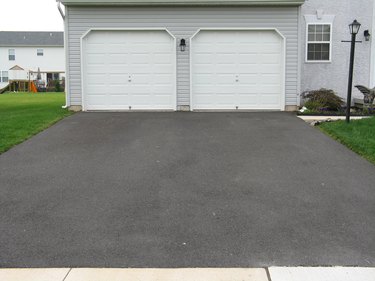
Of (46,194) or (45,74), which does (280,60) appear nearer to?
(46,194)

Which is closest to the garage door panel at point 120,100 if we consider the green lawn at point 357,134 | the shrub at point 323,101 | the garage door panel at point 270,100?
the garage door panel at point 270,100

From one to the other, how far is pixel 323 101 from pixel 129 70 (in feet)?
19.5

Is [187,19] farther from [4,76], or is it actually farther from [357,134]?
[4,76]

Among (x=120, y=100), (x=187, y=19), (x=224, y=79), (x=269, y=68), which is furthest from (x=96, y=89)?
(x=269, y=68)

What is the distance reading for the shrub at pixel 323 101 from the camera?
45.9 ft

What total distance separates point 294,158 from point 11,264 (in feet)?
17.4


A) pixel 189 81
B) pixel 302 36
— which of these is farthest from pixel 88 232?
pixel 302 36

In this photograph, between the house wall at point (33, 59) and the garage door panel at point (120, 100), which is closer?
the garage door panel at point (120, 100)

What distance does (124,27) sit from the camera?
14078 millimetres

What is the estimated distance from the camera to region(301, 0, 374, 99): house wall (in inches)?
611

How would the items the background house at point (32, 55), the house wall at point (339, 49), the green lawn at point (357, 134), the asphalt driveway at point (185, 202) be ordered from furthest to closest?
1. the background house at point (32, 55)
2. the house wall at point (339, 49)
3. the green lawn at point (357, 134)
4. the asphalt driveway at point (185, 202)

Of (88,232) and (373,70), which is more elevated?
(373,70)

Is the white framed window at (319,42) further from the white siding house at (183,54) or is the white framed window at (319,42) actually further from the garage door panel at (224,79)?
the garage door panel at (224,79)
